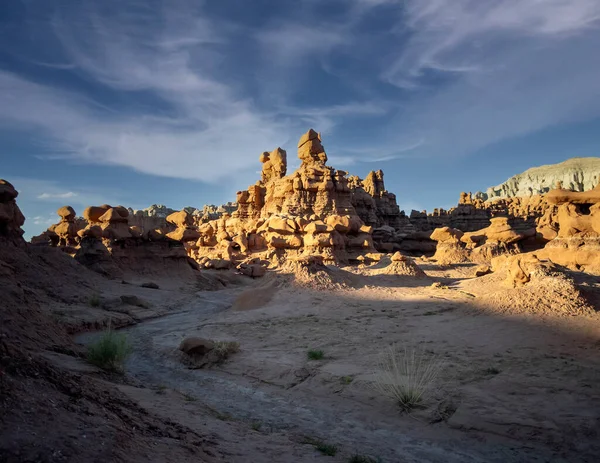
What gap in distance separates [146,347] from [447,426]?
7.81 m

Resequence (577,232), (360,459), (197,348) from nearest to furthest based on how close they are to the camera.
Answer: (360,459)
(197,348)
(577,232)

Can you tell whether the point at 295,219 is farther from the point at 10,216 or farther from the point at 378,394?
the point at 378,394

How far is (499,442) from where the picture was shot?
16.2 feet

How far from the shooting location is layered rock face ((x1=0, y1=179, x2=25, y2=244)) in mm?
15116

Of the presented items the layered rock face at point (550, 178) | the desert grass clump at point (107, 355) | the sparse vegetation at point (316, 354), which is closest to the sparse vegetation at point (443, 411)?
the sparse vegetation at point (316, 354)

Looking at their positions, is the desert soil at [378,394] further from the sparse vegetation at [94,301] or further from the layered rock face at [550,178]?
the layered rock face at [550,178]

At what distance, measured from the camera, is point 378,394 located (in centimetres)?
634

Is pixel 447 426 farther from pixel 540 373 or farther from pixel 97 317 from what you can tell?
pixel 97 317

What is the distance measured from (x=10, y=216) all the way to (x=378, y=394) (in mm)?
15992

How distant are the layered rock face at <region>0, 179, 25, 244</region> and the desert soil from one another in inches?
291

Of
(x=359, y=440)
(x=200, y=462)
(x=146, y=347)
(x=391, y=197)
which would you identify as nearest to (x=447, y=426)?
(x=359, y=440)

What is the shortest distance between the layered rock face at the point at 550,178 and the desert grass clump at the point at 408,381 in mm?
121771

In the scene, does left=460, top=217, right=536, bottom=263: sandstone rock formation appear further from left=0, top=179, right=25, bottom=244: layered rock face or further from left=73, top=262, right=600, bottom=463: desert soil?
left=0, top=179, right=25, bottom=244: layered rock face

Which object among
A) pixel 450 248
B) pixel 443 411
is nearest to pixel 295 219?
pixel 450 248
